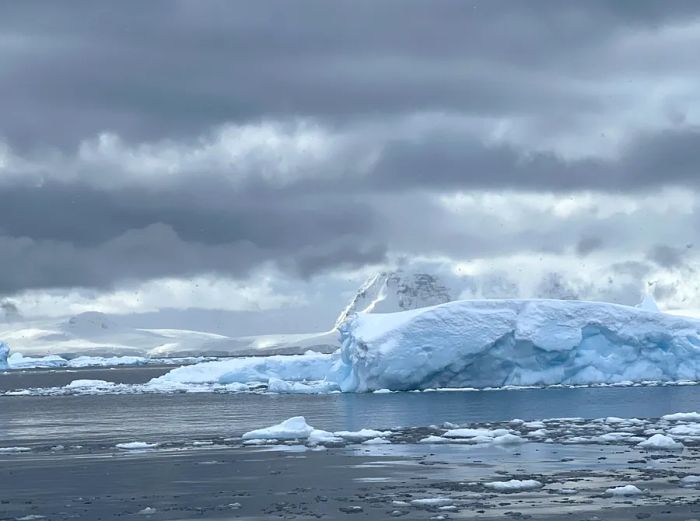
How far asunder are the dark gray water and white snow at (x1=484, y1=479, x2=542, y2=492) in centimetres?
1618

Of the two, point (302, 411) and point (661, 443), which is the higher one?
point (302, 411)

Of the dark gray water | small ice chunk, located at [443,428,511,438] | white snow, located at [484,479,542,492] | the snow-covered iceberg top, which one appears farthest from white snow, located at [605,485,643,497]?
the snow-covered iceberg top

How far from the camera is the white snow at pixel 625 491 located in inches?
861

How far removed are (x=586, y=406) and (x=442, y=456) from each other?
19997 millimetres

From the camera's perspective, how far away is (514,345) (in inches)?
2315

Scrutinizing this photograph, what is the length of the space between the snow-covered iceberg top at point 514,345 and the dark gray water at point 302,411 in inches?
59.7

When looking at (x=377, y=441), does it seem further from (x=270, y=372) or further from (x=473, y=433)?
(x=270, y=372)

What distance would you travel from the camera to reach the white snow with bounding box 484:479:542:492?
2296 cm

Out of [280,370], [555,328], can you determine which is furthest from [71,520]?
[280,370]

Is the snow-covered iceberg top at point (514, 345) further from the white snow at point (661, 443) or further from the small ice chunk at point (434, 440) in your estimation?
the white snow at point (661, 443)

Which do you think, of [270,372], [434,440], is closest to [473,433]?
[434,440]

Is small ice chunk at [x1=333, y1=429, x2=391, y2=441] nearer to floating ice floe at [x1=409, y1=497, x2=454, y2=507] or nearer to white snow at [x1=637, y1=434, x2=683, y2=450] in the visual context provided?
white snow at [x1=637, y1=434, x2=683, y2=450]

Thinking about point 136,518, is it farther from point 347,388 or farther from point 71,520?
point 347,388

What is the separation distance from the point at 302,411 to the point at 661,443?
22.8 meters
